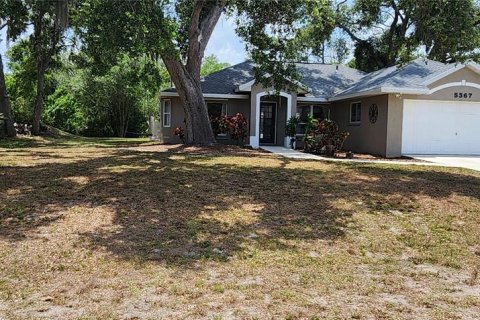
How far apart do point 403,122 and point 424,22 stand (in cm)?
522

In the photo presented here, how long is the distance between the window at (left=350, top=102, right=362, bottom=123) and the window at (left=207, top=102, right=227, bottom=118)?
568cm

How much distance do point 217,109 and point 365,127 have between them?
6748 millimetres

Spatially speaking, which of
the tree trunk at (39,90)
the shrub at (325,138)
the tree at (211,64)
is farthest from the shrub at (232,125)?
the tree at (211,64)

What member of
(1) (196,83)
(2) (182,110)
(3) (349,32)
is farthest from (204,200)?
(3) (349,32)

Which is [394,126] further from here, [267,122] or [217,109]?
[217,109]

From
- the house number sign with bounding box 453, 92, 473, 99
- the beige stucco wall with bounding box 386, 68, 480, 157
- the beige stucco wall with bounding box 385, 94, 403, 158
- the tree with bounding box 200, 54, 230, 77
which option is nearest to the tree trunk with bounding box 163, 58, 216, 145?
the beige stucco wall with bounding box 385, 94, 403, 158

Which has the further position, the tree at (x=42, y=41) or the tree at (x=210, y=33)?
the tree at (x=42, y=41)

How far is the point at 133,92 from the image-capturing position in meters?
32.2

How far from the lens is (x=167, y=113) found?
883 inches

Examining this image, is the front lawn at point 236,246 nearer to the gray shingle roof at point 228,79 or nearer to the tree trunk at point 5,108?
the gray shingle roof at point 228,79

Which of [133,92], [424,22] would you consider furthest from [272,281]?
[133,92]

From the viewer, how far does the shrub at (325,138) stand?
1609 cm

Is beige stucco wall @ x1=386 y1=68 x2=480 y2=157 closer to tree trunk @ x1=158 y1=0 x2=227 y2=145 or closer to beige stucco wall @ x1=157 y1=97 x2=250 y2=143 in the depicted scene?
tree trunk @ x1=158 y1=0 x2=227 y2=145

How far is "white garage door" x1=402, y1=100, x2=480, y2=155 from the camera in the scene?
17.1 m
